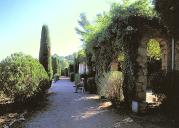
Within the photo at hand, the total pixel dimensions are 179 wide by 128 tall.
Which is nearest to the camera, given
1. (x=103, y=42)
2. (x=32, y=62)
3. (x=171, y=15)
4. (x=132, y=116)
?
(x=171, y=15)

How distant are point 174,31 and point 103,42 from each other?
5.70 m

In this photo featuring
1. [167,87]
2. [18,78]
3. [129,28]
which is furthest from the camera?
[18,78]

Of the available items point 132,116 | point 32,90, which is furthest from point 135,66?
point 32,90

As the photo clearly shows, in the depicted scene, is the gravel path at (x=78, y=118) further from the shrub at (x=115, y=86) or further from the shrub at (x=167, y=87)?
the shrub at (x=167, y=87)

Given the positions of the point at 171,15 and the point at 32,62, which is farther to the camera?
the point at 32,62

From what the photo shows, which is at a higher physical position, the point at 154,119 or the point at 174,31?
the point at 174,31

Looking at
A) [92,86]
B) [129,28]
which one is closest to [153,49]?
[129,28]

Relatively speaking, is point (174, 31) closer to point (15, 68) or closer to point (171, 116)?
point (171, 116)

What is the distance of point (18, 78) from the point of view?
11648 mm

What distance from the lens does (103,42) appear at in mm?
14195

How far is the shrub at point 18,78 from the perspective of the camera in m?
11.5

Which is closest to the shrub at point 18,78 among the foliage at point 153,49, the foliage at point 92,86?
the foliage at point 153,49

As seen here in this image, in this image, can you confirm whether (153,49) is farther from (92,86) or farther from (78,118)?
(78,118)

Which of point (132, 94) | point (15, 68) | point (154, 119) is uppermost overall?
point (15, 68)
